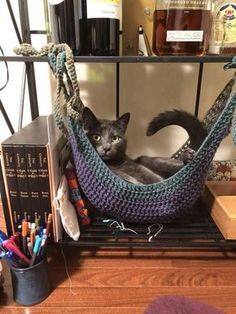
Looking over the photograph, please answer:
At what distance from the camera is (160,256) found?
548mm

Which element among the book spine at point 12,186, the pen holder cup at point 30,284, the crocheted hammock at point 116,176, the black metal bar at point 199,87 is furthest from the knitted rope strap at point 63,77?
the black metal bar at point 199,87

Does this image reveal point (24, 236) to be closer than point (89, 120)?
Yes

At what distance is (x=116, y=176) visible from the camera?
0.48 m

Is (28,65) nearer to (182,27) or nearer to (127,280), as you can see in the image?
(182,27)

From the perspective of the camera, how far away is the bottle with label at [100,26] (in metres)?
0.44

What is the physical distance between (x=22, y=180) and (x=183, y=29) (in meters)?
0.37

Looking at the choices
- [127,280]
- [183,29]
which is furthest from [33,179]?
[183,29]

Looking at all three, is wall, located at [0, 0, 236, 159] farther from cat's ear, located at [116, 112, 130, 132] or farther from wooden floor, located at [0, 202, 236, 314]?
wooden floor, located at [0, 202, 236, 314]

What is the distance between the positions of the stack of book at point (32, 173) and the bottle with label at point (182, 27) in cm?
24

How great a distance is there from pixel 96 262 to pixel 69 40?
1.31 feet

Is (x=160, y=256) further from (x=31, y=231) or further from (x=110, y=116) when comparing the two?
(x=110, y=116)

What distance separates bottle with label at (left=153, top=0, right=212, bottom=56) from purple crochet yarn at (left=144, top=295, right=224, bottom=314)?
40 cm

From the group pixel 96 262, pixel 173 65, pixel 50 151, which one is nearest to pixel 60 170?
pixel 50 151

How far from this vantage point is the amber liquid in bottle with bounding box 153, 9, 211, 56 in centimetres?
47
